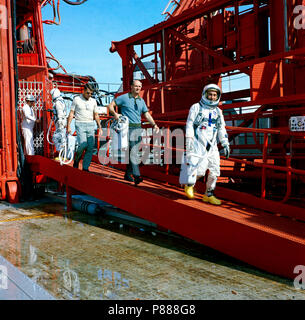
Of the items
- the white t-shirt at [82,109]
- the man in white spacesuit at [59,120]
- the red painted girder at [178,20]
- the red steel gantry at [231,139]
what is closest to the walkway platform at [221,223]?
the red steel gantry at [231,139]

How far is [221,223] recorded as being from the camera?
4758 millimetres

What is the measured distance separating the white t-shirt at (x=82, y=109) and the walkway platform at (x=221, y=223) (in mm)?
1252

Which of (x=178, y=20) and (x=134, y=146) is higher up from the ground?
(x=178, y=20)

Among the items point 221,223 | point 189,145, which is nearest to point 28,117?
point 189,145

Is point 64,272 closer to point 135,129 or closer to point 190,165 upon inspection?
point 190,165

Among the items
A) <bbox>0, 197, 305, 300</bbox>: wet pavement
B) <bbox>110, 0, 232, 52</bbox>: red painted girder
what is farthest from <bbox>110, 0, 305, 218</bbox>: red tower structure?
<bbox>0, 197, 305, 300</bbox>: wet pavement

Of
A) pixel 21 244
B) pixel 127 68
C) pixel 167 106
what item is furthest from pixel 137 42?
pixel 21 244

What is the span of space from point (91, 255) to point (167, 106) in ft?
22.2

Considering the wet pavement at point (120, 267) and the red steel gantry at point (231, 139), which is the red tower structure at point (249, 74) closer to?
the red steel gantry at point (231, 139)

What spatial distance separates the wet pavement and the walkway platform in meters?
0.26

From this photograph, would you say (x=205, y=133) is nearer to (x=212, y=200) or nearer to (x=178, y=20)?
(x=212, y=200)

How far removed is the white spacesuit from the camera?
9727 mm

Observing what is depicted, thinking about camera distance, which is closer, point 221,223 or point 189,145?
point 221,223

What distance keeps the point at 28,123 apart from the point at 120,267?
21.3ft
